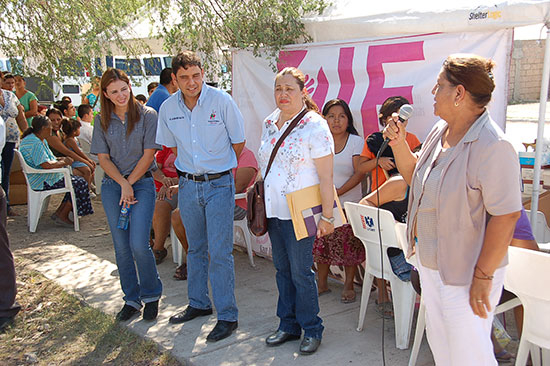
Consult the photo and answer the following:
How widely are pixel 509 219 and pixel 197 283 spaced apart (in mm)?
2639

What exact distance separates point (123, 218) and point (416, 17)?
2.73 meters

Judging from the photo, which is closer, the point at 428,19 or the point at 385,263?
the point at 385,263

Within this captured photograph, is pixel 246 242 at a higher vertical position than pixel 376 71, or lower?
lower

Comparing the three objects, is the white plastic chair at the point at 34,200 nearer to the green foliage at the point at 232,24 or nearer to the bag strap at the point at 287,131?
the green foliage at the point at 232,24

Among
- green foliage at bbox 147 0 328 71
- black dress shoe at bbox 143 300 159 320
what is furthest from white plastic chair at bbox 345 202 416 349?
green foliage at bbox 147 0 328 71

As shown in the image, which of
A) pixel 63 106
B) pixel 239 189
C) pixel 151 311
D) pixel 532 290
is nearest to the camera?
pixel 532 290

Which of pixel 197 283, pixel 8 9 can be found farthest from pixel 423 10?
pixel 8 9

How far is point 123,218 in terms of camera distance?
4.29 meters

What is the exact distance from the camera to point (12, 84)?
971cm

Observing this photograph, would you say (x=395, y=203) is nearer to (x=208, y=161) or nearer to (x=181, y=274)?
(x=208, y=161)

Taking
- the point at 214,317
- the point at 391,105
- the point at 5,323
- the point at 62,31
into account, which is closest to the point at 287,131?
the point at 391,105

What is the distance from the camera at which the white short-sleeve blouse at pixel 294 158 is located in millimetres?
3504

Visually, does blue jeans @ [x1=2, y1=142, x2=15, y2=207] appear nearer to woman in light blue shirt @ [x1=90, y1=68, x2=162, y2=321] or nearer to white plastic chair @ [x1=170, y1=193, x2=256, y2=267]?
white plastic chair @ [x1=170, y1=193, x2=256, y2=267]

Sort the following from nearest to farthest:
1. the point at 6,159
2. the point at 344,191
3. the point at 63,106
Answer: the point at 344,191, the point at 6,159, the point at 63,106
